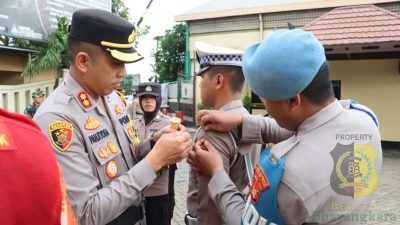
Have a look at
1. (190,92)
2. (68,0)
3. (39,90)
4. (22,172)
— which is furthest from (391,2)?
(22,172)

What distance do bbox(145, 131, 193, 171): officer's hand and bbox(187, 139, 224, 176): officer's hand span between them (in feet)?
0.23

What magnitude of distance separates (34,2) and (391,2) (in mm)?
10347

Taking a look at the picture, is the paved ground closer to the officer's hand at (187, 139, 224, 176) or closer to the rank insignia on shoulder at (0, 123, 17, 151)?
the officer's hand at (187, 139, 224, 176)

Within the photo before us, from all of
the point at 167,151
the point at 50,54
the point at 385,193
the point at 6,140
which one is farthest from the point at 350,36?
the point at 6,140

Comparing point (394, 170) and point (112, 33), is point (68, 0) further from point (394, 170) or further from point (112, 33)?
point (112, 33)

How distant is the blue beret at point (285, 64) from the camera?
4.07 ft

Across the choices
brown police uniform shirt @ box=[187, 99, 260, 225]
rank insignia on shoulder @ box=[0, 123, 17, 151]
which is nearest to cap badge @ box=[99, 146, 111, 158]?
brown police uniform shirt @ box=[187, 99, 260, 225]

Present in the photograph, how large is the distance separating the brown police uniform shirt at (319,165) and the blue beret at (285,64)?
0.50 ft

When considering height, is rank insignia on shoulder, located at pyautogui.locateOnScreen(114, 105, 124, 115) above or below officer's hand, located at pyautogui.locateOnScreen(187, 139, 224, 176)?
above

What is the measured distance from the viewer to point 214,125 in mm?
1882

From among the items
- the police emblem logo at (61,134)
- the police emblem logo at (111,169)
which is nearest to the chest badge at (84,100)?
the police emblem logo at (61,134)

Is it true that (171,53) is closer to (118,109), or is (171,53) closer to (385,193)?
(385,193)

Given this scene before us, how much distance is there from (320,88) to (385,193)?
19.8 ft

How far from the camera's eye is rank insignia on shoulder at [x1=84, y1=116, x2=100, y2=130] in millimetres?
1713
